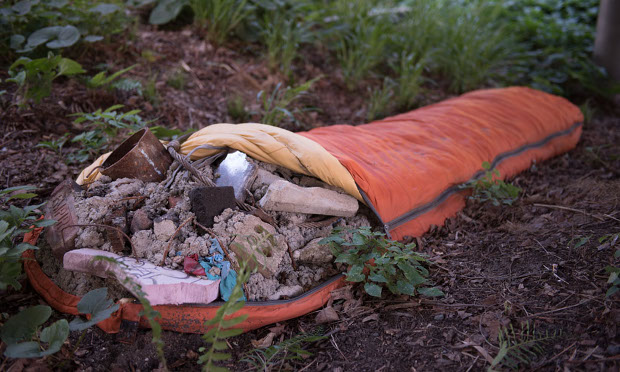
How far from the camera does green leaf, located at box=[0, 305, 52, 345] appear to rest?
4.63ft

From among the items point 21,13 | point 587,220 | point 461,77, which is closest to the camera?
point 587,220

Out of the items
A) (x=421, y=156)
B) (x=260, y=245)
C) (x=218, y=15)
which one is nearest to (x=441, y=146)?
(x=421, y=156)

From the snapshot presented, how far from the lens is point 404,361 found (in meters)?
1.51

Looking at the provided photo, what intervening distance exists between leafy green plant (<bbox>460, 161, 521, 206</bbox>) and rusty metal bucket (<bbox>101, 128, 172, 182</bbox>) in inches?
62.9

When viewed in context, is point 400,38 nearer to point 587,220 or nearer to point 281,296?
point 587,220

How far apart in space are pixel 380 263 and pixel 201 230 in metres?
0.74

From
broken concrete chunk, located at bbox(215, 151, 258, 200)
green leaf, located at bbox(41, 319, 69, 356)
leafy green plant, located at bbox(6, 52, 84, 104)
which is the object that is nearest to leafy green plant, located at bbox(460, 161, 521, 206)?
broken concrete chunk, located at bbox(215, 151, 258, 200)

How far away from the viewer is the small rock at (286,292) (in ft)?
5.81

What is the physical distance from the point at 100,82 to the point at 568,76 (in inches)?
167

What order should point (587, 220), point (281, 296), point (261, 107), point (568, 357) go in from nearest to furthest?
point (568, 357), point (281, 296), point (587, 220), point (261, 107)

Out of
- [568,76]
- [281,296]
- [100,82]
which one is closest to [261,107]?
[100,82]

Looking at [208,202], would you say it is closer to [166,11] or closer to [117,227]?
[117,227]

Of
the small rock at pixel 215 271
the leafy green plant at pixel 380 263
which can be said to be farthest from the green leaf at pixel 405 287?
the small rock at pixel 215 271

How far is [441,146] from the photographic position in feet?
8.59
